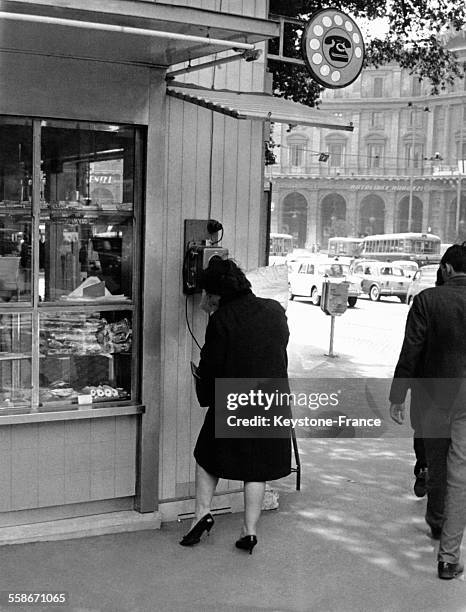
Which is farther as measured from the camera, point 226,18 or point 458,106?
point 458,106

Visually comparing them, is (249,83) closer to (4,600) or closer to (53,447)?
(53,447)

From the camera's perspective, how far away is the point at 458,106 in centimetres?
9688

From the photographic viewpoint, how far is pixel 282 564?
4.85 m

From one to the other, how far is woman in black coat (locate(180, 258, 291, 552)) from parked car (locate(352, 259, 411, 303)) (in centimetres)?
3164

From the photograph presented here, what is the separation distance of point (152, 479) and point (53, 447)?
71 cm

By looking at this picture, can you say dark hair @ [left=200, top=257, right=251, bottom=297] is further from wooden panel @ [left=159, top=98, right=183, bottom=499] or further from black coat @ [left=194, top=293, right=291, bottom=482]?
wooden panel @ [left=159, top=98, right=183, bottom=499]

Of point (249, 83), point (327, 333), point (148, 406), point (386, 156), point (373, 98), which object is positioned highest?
point (373, 98)

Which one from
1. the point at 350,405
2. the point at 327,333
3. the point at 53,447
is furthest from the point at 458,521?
the point at 327,333

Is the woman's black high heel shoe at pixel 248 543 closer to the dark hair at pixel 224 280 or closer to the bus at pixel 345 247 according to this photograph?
the dark hair at pixel 224 280

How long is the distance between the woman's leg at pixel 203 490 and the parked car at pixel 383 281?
3165 centimetres

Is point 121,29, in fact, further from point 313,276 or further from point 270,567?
point 313,276

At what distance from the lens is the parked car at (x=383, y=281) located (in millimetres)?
35938

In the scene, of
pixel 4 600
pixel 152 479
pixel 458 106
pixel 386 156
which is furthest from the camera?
pixel 386 156

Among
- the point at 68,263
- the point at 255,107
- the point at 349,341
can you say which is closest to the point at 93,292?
A: the point at 68,263
